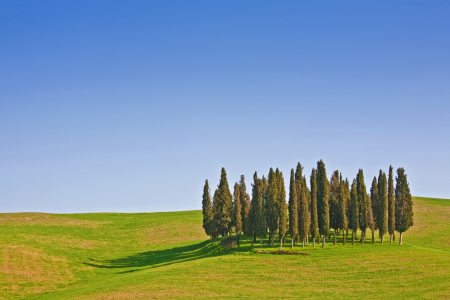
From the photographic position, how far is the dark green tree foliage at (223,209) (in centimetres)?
8025

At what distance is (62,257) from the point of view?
2896 inches

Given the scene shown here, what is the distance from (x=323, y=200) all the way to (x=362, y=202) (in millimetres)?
11488

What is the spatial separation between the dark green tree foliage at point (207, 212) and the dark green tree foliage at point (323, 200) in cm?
2316

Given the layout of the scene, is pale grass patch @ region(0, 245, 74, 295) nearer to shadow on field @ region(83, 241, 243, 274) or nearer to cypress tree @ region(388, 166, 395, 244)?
shadow on field @ region(83, 241, 243, 274)

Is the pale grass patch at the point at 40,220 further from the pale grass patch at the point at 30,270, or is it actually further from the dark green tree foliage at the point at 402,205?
the dark green tree foliage at the point at 402,205

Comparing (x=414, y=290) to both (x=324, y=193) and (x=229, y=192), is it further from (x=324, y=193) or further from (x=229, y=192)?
(x=229, y=192)

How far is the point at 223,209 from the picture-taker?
80625 millimetres

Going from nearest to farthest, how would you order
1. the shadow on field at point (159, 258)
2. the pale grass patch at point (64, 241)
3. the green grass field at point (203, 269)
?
the green grass field at point (203, 269)
the shadow on field at point (159, 258)
the pale grass patch at point (64, 241)

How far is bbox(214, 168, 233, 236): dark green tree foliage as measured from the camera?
80.2 m

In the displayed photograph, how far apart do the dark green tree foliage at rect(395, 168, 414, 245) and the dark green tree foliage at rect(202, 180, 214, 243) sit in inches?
1479

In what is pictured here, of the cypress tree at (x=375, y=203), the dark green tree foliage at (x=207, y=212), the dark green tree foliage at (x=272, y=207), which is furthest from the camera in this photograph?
the dark green tree foliage at (x=207, y=212)

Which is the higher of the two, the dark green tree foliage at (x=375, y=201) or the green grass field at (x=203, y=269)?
the dark green tree foliage at (x=375, y=201)

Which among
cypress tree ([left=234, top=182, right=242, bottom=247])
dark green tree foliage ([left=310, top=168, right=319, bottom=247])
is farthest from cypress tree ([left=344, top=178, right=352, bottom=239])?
cypress tree ([left=234, top=182, right=242, bottom=247])

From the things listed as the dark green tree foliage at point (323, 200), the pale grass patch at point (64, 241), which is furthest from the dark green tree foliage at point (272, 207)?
the pale grass patch at point (64, 241)
